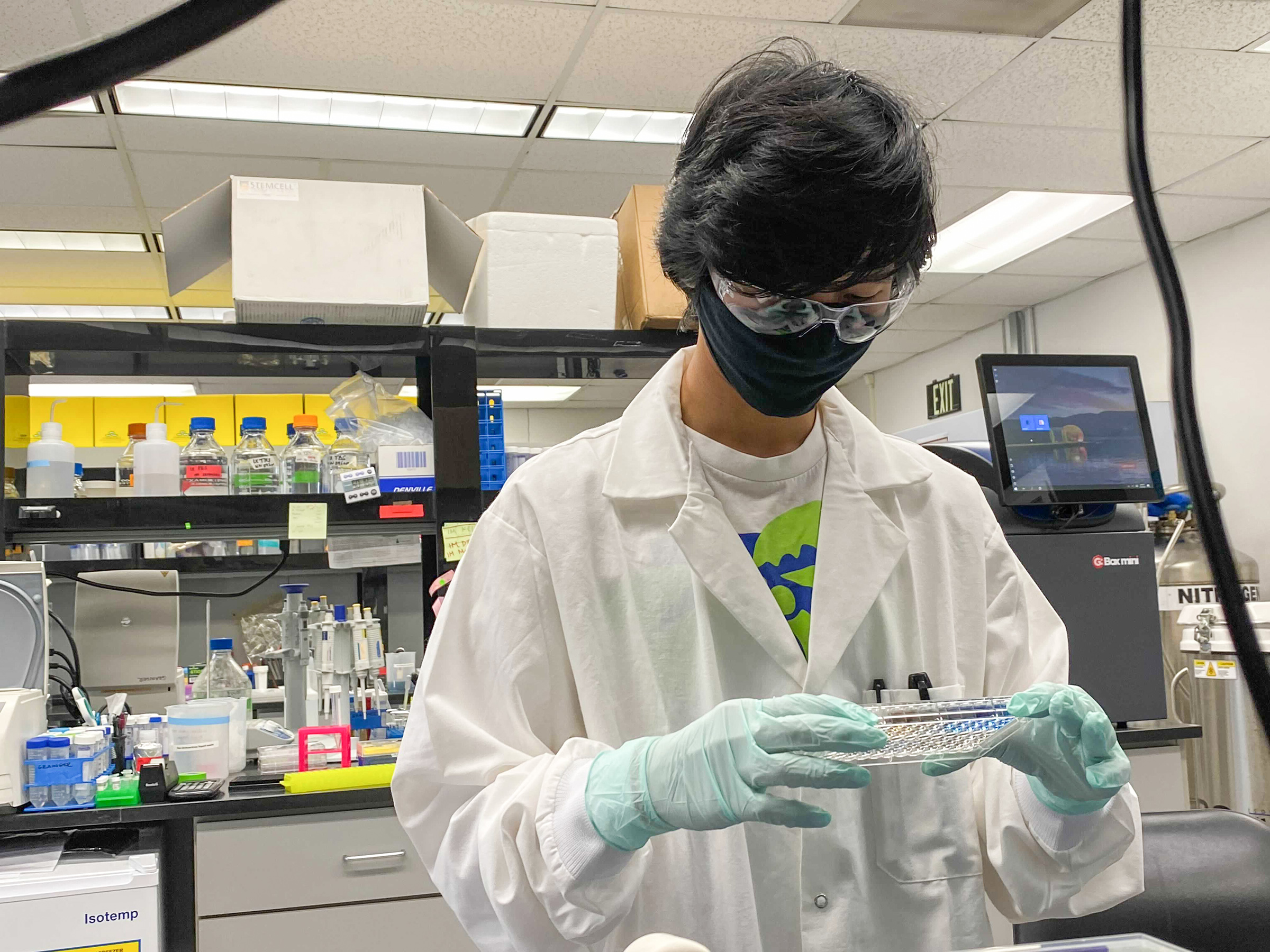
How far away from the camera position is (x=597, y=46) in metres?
3.04

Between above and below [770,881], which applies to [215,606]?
above

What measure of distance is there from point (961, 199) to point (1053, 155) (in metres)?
0.50

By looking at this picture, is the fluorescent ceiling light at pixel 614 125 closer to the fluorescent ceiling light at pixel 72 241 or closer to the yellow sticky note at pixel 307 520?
the yellow sticky note at pixel 307 520

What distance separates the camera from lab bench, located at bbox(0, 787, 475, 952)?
194cm

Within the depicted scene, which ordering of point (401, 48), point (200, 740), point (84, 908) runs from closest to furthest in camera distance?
point (84, 908), point (200, 740), point (401, 48)

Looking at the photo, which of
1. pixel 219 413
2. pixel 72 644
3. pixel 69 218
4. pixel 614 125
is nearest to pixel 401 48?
pixel 614 125

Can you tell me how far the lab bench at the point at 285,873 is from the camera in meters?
1.94

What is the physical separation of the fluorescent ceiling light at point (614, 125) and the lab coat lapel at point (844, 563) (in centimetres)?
263

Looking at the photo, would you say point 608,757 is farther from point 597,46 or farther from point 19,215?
point 19,215

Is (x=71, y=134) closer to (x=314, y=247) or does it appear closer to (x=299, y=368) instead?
(x=299, y=368)

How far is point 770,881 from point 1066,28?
287cm

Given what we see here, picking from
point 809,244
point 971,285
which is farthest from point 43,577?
point 971,285

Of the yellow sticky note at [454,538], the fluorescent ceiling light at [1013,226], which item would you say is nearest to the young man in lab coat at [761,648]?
the yellow sticky note at [454,538]

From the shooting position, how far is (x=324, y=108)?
3.39 metres
